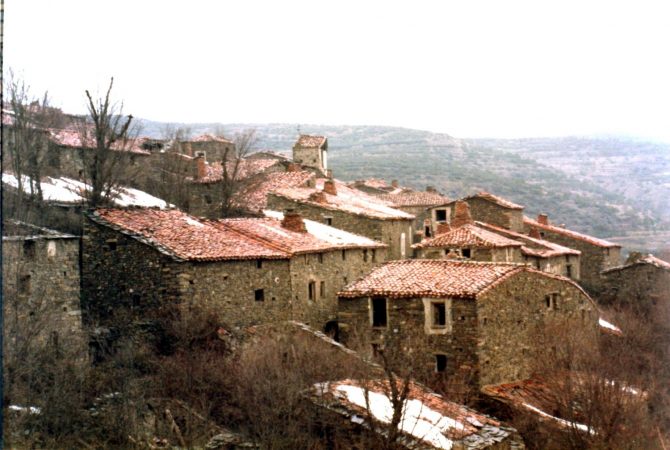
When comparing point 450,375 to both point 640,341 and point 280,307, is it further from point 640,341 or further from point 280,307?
point 640,341

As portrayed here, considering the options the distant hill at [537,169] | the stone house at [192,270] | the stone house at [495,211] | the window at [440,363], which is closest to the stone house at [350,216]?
the stone house at [495,211]

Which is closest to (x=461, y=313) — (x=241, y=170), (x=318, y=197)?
(x=318, y=197)

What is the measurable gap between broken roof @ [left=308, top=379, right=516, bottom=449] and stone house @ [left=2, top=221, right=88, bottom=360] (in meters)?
7.04

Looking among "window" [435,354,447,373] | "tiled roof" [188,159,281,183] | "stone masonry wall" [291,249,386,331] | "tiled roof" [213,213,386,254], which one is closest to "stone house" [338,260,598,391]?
"window" [435,354,447,373]

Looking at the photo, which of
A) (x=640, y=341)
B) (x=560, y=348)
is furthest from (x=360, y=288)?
(x=640, y=341)

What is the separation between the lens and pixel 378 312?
1062 inches

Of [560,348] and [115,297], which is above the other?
[115,297]

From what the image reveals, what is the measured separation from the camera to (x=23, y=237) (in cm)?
2183

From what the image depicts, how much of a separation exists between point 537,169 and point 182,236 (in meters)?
127

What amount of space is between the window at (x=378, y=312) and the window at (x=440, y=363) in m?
2.19

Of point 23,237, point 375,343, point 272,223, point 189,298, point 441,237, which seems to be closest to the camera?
point 23,237

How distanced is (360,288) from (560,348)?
629 centimetres

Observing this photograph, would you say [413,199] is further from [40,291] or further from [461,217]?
[40,291]

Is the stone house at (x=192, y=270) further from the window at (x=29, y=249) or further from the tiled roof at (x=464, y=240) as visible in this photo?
the tiled roof at (x=464, y=240)
